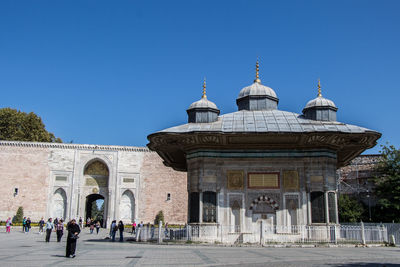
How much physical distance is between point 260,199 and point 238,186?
112 centimetres

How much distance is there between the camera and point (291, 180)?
59.4 feet

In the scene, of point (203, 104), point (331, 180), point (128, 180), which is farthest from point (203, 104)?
point (128, 180)

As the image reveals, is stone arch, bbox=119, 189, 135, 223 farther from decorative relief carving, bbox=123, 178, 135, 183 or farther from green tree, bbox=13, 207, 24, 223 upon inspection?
green tree, bbox=13, 207, 24, 223

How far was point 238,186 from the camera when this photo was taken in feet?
59.5

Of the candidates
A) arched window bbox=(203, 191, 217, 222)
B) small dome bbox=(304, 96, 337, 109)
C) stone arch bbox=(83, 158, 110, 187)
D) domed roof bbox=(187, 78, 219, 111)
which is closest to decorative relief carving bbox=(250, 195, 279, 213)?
arched window bbox=(203, 191, 217, 222)

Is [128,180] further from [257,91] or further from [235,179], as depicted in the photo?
[235,179]

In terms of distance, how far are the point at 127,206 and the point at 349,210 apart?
19642 mm

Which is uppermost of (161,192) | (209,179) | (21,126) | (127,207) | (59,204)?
(21,126)

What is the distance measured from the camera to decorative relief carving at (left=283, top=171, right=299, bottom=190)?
1802cm

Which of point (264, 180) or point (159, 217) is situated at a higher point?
point (264, 180)

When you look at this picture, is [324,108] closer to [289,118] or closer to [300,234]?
[289,118]

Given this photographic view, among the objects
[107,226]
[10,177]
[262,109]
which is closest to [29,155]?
[10,177]

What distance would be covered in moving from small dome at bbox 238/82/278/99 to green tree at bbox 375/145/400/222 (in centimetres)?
1361

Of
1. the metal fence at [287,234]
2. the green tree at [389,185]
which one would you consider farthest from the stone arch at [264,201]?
the green tree at [389,185]
